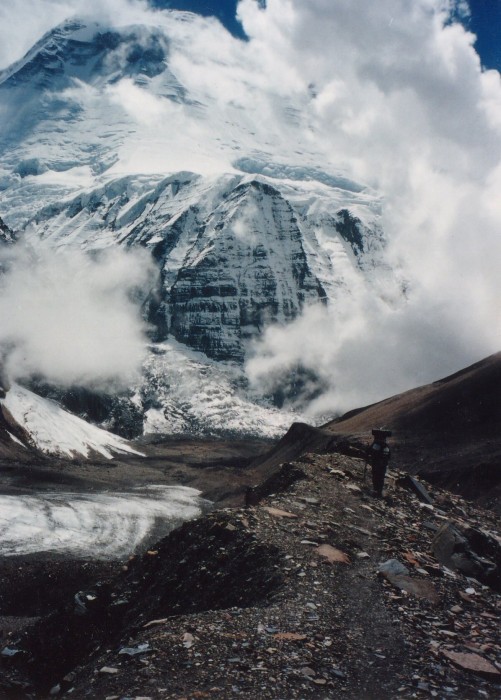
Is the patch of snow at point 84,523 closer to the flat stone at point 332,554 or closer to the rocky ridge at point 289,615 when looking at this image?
the rocky ridge at point 289,615

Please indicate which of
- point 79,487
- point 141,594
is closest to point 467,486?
point 141,594

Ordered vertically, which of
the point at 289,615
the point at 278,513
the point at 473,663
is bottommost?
the point at 289,615

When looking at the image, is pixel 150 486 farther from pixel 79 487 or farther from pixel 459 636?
pixel 459 636

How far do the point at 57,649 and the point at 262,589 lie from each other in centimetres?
853

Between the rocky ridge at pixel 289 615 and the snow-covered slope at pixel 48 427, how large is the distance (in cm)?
14168

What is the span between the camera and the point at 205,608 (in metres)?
14.4

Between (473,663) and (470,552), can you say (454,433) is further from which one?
(473,663)

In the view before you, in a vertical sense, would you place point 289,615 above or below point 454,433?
below

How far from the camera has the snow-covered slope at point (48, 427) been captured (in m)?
159

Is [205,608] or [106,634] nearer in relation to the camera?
[205,608]

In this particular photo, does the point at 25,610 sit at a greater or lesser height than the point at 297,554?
lesser

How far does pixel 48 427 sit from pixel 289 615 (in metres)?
166

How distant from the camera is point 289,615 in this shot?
1219cm

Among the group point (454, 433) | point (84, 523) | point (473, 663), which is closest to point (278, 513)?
point (473, 663)
